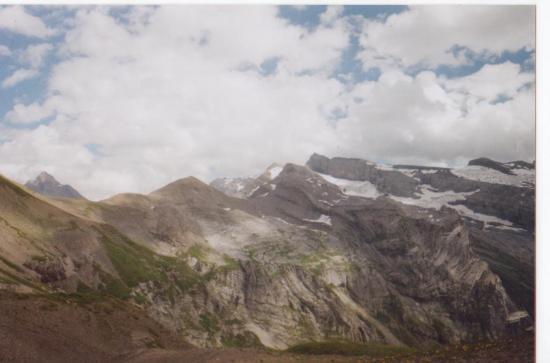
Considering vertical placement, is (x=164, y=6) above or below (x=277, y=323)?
above

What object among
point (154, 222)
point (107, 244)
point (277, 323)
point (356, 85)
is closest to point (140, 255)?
point (107, 244)

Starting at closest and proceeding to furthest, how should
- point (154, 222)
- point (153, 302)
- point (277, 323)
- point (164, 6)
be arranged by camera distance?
1. point (164, 6)
2. point (153, 302)
3. point (277, 323)
4. point (154, 222)

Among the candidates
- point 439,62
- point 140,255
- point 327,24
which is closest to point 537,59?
point 439,62

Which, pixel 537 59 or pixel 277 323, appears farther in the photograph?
pixel 277 323

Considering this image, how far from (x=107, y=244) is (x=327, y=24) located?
A: 384ft

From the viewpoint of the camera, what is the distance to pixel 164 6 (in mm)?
41156

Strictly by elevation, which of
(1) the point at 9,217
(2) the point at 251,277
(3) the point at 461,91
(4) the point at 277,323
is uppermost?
(3) the point at 461,91

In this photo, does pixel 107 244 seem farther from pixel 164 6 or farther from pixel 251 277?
pixel 164 6

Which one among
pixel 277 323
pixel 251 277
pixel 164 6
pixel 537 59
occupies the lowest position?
pixel 277 323

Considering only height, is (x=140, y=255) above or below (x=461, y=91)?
below

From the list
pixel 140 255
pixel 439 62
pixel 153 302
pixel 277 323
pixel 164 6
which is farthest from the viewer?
pixel 277 323

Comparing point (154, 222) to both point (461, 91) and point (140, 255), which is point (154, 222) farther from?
point (461, 91)
